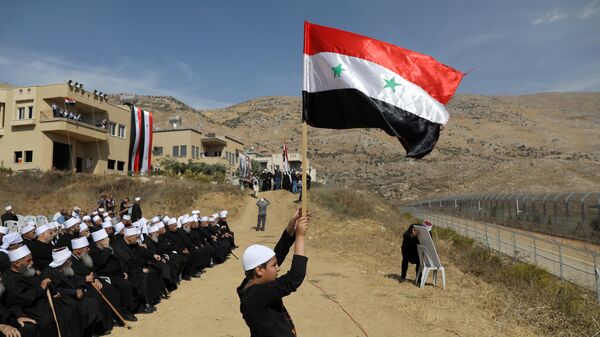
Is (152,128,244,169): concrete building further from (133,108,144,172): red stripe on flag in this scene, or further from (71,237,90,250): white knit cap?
(71,237,90,250): white knit cap

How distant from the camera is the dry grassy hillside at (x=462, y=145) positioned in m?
61.1

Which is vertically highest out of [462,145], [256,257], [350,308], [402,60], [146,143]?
[462,145]

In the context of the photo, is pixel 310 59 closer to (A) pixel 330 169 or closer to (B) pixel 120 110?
(B) pixel 120 110

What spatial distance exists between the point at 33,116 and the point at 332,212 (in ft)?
79.3

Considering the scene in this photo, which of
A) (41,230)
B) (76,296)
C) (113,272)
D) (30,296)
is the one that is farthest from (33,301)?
(41,230)

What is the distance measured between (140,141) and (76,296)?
33.8 metres

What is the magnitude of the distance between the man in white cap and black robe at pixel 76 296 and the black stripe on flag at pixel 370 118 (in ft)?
13.3

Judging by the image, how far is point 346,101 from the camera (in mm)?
6109

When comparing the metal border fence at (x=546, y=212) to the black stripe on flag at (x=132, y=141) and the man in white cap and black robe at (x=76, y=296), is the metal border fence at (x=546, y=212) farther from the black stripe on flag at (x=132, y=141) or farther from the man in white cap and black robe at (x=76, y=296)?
the black stripe on flag at (x=132, y=141)

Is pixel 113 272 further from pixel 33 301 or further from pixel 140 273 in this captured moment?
pixel 33 301

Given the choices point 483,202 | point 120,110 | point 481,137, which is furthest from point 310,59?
point 481,137

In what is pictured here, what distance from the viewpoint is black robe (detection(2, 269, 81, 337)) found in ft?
18.4

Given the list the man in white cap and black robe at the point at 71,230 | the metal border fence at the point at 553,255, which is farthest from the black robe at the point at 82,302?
the metal border fence at the point at 553,255

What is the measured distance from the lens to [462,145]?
106 m
